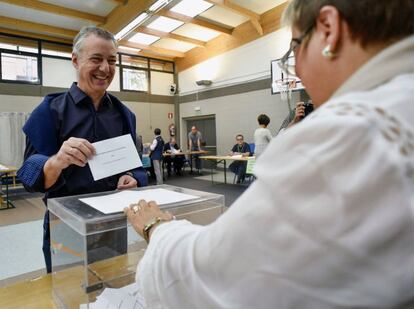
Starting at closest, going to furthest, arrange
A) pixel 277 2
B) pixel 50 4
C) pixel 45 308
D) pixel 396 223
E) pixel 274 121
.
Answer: pixel 396 223 < pixel 45 308 < pixel 50 4 < pixel 277 2 < pixel 274 121

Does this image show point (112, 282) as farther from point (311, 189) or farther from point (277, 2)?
point (277, 2)

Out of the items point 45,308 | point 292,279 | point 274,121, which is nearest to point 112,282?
point 45,308

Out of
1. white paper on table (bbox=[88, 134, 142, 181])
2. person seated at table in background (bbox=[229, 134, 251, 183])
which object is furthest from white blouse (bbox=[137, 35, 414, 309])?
person seated at table in background (bbox=[229, 134, 251, 183])

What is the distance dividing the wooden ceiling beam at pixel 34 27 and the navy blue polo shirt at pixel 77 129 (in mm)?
7288

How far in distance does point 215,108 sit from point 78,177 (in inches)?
317

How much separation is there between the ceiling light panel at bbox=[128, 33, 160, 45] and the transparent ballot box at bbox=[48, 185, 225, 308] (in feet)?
25.9

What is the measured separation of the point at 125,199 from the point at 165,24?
23.9 feet

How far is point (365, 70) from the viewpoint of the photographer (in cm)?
37

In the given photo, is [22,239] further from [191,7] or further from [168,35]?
[168,35]

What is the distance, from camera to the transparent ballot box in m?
0.70

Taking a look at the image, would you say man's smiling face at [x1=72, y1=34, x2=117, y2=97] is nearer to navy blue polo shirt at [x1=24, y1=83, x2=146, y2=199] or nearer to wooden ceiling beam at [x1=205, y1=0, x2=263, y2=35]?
navy blue polo shirt at [x1=24, y1=83, x2=146, y2=199]

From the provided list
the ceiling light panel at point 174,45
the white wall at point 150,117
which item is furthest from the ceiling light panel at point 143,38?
the white wall at point 150,117

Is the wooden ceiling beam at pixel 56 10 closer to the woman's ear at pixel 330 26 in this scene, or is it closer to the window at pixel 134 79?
the window at pixel 134 79

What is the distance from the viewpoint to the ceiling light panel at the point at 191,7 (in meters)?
6.11
